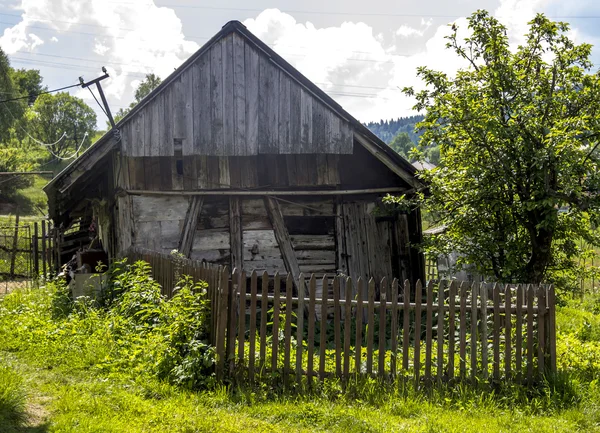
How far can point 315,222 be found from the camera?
37.9 ft

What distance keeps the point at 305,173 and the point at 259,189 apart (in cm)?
104

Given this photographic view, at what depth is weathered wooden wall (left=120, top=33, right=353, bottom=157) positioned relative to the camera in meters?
9.97

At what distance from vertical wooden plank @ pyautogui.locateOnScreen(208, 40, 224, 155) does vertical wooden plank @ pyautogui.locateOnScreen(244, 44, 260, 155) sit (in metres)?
0.52

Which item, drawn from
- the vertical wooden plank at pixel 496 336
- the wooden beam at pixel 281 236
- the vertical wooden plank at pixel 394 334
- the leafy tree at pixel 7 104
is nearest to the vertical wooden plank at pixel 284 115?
the wooden beam at pixel 281 236

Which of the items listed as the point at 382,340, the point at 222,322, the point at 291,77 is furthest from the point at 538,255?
the point at 291,77

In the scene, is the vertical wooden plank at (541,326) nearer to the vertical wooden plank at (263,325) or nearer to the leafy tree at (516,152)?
the leafy tree at (516,152)

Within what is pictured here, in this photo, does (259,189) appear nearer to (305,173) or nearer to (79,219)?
(305,173)

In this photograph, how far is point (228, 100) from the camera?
33.6 feet

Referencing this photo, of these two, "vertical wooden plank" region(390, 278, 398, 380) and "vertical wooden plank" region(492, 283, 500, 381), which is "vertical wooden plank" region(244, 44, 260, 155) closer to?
"vertical wooden plank" region(390, 278, 398, 380)

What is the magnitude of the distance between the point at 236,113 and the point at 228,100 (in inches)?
11.7

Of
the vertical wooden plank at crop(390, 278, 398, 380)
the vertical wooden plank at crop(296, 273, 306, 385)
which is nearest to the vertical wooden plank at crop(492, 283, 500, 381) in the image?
the vertical wooden plank at crop(390, 278, 398, 380)

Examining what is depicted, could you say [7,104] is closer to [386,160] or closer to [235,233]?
[235,233]

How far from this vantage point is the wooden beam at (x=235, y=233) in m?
10.7

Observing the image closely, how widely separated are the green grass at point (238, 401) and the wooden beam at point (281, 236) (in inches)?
166
